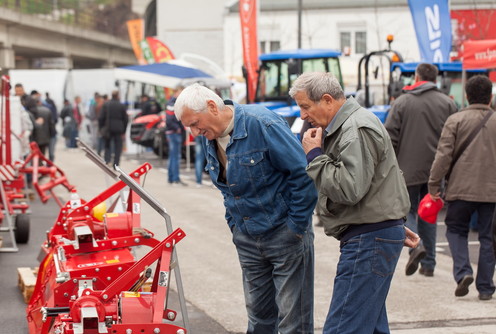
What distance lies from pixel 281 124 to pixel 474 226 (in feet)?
25.1

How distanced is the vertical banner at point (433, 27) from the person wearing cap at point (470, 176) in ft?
28.3

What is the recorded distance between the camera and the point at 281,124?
16.5 ft

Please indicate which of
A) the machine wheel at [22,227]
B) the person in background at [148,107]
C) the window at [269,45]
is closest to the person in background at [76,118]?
the person in background at [148,107]

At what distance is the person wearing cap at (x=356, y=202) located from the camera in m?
4.48

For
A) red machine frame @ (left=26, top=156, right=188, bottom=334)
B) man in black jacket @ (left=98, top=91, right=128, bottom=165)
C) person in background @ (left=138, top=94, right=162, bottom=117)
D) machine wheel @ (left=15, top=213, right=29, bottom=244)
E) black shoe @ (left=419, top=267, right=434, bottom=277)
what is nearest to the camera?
red machine frame @ (left=26, top=156, right=188, bottom=334)

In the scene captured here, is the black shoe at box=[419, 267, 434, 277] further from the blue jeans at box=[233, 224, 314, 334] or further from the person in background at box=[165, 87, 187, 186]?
the person in background at box=[165, 87, 187, 186]

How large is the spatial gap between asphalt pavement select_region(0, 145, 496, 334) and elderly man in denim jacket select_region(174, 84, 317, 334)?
207 centimetres

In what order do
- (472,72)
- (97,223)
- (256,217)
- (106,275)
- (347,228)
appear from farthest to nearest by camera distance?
(472,72), (97,223), (106,275), (256,217), (347,228)

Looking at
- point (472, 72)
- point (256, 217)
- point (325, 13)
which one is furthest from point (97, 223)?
point (325, 13)

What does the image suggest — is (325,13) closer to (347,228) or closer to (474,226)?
(474,226)

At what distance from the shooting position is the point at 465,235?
26.4 ft

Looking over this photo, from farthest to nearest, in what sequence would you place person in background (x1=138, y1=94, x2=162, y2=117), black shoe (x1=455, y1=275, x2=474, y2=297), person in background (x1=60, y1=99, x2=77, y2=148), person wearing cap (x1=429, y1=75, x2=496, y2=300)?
person in background (x1=60, y1=99, x2=77, y2=148) → person in background (x1=138, y1=94, x2=162, y2=117) → black shoe (x1=455, y1=275, x2=474, y2=297) → person wearing cap (x1=429, y1=75, x2=496, y2=300)

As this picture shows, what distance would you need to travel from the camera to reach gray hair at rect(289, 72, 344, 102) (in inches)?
180

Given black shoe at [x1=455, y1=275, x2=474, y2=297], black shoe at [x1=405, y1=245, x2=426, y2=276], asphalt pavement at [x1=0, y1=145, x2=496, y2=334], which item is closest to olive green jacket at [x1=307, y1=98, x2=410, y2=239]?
asphalt pavement at [x1=0, y1=145, x2=496, y2=334]
